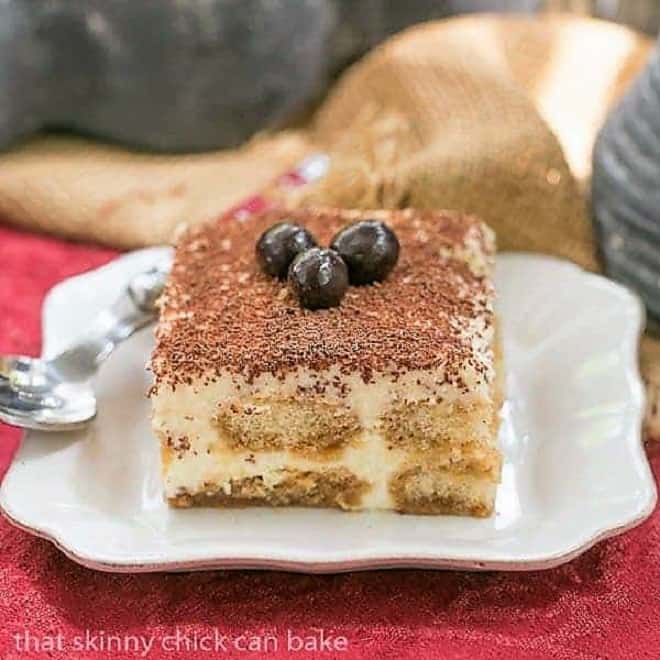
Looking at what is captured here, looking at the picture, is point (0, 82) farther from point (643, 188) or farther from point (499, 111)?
point (643, 188)

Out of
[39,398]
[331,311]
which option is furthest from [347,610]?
[39,398]

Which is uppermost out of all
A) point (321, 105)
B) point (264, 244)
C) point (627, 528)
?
point (264, 244)

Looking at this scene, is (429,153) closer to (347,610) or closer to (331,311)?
(331,311)

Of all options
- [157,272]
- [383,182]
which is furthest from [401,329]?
[383,182]

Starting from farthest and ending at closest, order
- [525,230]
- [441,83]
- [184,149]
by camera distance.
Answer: [184,149] → [441,83] → [525,230]

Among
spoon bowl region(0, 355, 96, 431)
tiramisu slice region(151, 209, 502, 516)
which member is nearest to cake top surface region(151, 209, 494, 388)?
tiramisu slice region(151, 209, 502, 516)

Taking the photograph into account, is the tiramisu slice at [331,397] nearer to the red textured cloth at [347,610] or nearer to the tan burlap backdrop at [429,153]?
the red textured cloth at [347,610]

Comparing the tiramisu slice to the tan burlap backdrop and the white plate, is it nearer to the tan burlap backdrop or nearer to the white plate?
the white plate
